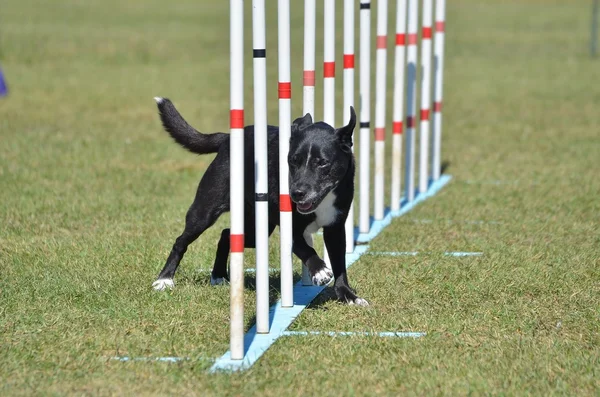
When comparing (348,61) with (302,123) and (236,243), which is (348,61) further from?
(236,243)

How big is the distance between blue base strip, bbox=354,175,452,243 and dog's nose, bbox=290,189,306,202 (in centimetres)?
256

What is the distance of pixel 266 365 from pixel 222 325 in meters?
0.73

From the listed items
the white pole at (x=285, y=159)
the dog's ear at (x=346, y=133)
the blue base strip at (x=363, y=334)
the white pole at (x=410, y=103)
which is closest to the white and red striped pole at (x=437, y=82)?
the white pole at (x=410, y=103)

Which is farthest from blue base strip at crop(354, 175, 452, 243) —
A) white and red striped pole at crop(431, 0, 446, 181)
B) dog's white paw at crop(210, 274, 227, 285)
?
dog's white paw at crop(210, 274, 227, 285)

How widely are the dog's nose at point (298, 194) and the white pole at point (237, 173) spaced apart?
0.93 metres

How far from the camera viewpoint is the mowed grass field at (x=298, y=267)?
16.2 feet

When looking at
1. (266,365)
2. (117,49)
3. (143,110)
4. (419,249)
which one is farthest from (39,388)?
(117,49)

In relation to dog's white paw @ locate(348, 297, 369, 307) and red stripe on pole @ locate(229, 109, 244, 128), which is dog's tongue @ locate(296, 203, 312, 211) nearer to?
dog's white paw @ locate(348, 297, 369, 307)

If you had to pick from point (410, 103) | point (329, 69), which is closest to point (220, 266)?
point (329, 69)

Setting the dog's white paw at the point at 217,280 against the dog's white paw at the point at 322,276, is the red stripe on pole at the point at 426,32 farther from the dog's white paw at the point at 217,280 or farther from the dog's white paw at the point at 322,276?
the dog's white paw at the point at 322,276

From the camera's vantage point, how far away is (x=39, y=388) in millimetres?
4680

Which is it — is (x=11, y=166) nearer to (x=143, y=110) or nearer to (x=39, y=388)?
(x=143, y=110)

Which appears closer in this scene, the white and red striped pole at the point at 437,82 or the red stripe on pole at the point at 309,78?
the red stripe on pole at the point at 309,78

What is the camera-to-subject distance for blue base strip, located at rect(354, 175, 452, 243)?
8571 mm
